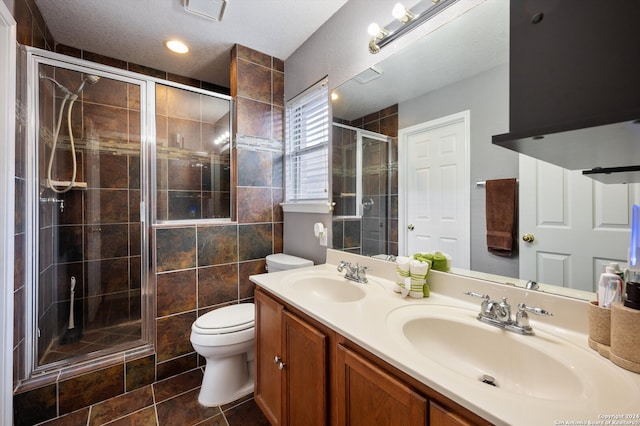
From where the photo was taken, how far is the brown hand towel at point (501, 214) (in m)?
0.96

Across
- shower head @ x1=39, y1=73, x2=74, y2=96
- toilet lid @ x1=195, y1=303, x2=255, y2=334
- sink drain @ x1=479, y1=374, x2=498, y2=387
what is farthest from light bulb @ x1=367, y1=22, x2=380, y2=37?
shower head @ x1=39, y1=73, x2=74, y2=96

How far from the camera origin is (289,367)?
1125 mm

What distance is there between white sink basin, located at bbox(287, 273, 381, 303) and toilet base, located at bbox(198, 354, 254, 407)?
2.39 feet

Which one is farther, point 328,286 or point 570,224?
point 328,286

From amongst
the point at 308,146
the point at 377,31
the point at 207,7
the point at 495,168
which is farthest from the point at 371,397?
the point at 207,7

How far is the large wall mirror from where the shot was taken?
0.79m

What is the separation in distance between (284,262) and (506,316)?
55.1 inches

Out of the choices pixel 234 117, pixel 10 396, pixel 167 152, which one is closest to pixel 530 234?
pixel 234 117

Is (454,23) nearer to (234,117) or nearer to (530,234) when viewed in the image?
(530,234)

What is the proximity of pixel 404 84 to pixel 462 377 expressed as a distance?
49.4 inches

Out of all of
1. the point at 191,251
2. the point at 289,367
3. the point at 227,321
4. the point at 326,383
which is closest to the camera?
the point at 326,383

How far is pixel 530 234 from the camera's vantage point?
92 centimetres

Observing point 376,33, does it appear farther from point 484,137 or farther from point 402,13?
point 484,137

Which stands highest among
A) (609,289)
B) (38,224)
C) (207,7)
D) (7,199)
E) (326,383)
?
(207,7)
